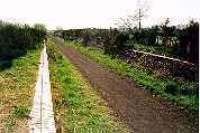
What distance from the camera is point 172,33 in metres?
30.6

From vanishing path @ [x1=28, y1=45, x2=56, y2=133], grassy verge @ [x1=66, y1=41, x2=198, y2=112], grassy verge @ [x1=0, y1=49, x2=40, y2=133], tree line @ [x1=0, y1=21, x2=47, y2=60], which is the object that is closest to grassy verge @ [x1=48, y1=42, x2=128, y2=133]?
vanishing path @ [x1=28, y1=45, x2=56, y2=133]

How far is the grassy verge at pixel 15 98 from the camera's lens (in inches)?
295

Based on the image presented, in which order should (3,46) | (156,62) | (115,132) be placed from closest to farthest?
(115,132) → (156,62) → (3,46)

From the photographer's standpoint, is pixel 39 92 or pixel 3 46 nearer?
pixel 39 92

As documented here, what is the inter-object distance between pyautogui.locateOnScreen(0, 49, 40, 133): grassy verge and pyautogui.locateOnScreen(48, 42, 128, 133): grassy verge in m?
0.69

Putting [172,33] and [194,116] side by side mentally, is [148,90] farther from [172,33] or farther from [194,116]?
[172,33]

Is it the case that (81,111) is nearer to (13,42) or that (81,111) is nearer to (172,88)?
(172,88)

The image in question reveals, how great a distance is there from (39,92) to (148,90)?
3.15 m

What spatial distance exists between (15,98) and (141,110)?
11.4 feet

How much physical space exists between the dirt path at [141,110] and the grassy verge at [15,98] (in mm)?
2014

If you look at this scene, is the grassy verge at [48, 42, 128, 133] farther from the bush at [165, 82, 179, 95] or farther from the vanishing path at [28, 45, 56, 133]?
the bush at [165, 82, 179, 95]

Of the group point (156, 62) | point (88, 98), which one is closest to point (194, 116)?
point (88, 98)

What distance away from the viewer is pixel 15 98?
10.3 metres

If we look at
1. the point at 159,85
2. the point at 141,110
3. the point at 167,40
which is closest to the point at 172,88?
the point at 159,85
